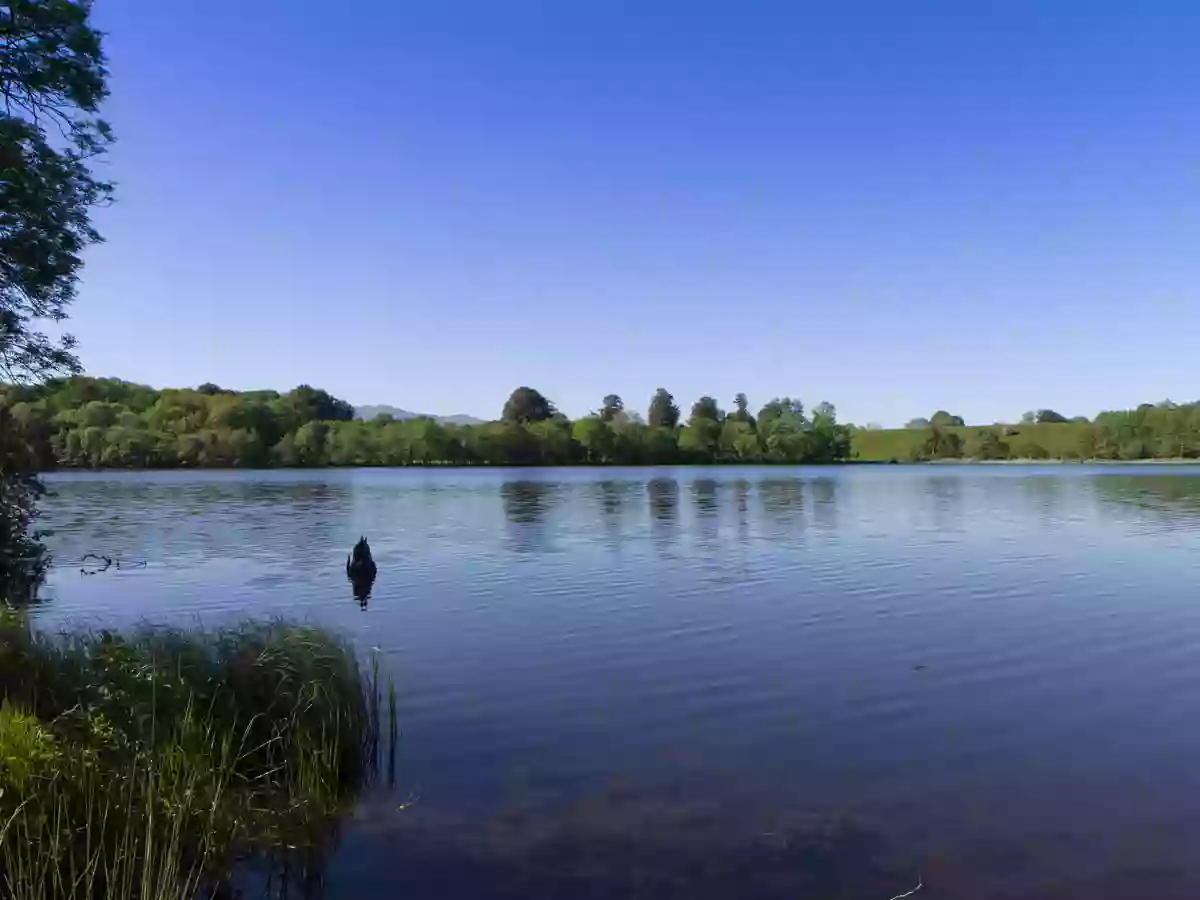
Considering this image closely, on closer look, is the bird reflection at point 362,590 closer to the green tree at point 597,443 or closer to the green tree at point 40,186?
the green tree at point 40,186

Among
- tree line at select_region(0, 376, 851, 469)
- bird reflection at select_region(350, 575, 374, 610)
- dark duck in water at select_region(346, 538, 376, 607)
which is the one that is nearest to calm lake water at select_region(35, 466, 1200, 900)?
bird reflection at select_region(350, 575, 374, 610)

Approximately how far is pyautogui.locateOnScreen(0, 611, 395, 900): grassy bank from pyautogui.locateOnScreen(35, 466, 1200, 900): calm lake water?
3.46 feet

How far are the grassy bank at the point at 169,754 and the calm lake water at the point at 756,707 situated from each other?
105 centimetres

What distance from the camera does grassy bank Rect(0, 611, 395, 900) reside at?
7.79 metres

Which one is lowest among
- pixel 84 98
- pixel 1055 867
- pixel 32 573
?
pixel 1055 867

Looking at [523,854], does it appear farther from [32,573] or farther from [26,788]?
[32,573]

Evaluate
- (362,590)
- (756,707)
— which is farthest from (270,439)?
(756,707)

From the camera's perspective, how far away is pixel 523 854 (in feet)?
34.0

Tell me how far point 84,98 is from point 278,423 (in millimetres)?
170981

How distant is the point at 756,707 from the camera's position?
16.0 m

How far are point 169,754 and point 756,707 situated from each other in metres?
9.93

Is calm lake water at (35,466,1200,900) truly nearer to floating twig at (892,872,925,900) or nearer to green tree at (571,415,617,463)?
floating twig at (892,872,925,900)

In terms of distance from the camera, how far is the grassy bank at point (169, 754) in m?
7.79

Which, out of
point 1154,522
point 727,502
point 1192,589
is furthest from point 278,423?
point 1192,589
